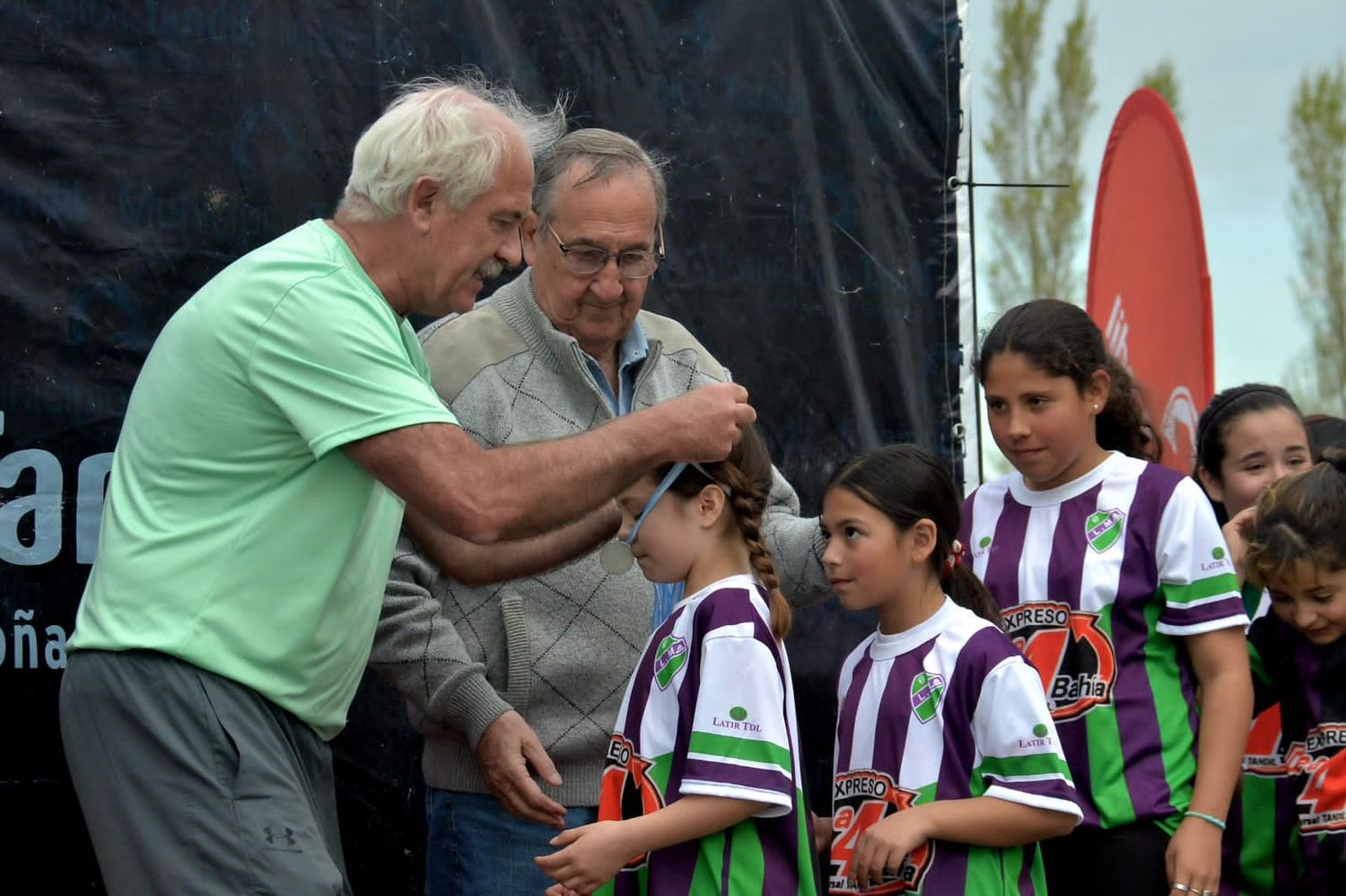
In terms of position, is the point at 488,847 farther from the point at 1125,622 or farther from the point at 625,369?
the point at 1125,622

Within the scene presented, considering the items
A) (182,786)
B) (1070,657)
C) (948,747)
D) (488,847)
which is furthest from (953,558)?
(182,786)

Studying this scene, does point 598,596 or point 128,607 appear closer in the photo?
point 128,607

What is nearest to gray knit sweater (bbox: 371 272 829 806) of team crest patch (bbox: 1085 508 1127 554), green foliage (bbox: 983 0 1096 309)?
team crest patch (bbox: 1085 508 1127 554)

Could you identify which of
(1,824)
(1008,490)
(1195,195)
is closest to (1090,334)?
(1008,490)

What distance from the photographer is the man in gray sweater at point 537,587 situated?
2.75m

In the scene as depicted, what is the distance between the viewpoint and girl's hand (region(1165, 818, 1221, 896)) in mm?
2629

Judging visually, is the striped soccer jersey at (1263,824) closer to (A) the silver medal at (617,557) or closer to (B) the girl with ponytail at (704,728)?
(B) the girl with ponytail at (704,728)

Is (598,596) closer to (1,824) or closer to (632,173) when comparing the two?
(632,173)

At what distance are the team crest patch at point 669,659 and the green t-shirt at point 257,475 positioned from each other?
0.50 meters

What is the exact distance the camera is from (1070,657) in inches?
109

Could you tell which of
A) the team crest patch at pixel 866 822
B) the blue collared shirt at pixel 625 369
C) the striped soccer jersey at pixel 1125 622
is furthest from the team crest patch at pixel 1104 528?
the blue collared shirt at pixel 625 369

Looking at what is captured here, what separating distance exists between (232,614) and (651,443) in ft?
2.11

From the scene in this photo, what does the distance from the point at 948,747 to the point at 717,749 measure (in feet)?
1.34

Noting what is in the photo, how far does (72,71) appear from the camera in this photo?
10.7 feet
